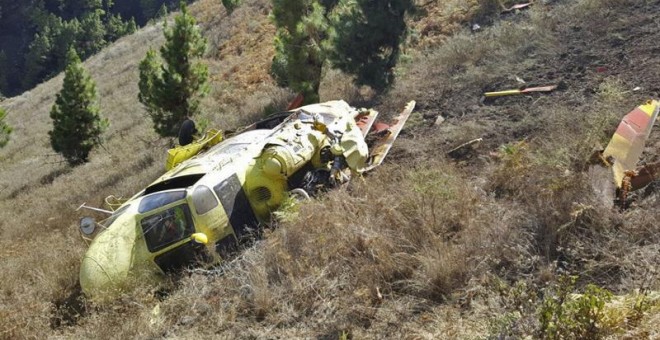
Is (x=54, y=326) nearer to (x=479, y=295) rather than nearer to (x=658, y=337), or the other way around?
(x=479, y=295)

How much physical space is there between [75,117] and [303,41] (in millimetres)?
12229

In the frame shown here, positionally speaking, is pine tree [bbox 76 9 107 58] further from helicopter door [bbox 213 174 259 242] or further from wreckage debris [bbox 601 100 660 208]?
wreckage debris [bbox 601 100 660 208]

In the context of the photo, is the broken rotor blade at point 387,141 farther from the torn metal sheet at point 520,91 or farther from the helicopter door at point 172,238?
the helicopter door at point 172,238

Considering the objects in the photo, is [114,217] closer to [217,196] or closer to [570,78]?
[217,196]

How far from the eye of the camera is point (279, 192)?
312 inches

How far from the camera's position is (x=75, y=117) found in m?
22.2

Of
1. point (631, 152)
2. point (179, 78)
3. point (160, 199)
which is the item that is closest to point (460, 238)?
point (631, 152)

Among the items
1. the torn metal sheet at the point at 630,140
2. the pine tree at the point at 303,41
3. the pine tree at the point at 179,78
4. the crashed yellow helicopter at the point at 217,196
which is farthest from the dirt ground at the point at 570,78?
the pine tree at the point at 179,78

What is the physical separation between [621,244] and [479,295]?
54.9 inches

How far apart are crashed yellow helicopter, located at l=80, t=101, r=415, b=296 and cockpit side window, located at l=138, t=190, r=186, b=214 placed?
0.03 feet

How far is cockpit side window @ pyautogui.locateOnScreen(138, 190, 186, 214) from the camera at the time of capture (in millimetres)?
7062

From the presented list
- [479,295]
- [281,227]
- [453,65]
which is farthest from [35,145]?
[479,295]

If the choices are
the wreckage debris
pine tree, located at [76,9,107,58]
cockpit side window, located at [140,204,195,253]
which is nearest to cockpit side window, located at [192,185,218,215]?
cockpit side window, located at [140,204,195,253]

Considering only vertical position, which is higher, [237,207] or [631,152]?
[237,207]
